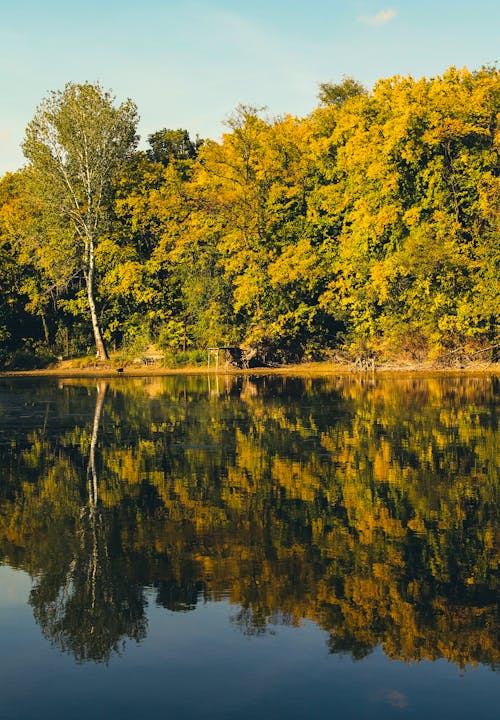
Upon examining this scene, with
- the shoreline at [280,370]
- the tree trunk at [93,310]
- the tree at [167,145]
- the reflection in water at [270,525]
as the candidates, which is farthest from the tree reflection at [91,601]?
the tree at [167,145]

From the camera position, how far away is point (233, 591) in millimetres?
10438

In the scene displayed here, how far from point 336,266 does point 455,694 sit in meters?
51.1

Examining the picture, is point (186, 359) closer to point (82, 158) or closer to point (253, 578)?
point (82, 158)

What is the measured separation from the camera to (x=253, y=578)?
10.9m

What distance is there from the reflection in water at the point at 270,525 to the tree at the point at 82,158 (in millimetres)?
37542

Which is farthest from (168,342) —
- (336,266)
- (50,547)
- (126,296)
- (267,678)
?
(267,678)

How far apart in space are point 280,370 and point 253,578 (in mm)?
46636

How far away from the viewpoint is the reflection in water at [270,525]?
957 cm

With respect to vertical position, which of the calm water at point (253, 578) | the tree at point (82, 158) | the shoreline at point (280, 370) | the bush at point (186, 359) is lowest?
the calm water at point (253, 578)

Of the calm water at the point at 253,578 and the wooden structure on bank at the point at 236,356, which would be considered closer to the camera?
the calm water at the point at 253,578

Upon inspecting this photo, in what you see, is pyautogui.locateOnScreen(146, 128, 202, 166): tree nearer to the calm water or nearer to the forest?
the forest

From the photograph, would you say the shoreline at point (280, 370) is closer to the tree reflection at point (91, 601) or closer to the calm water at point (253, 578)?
the calm water at point (253, 578)

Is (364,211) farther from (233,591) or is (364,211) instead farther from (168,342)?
(233,591)

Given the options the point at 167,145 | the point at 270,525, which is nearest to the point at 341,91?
the point at 167,145
